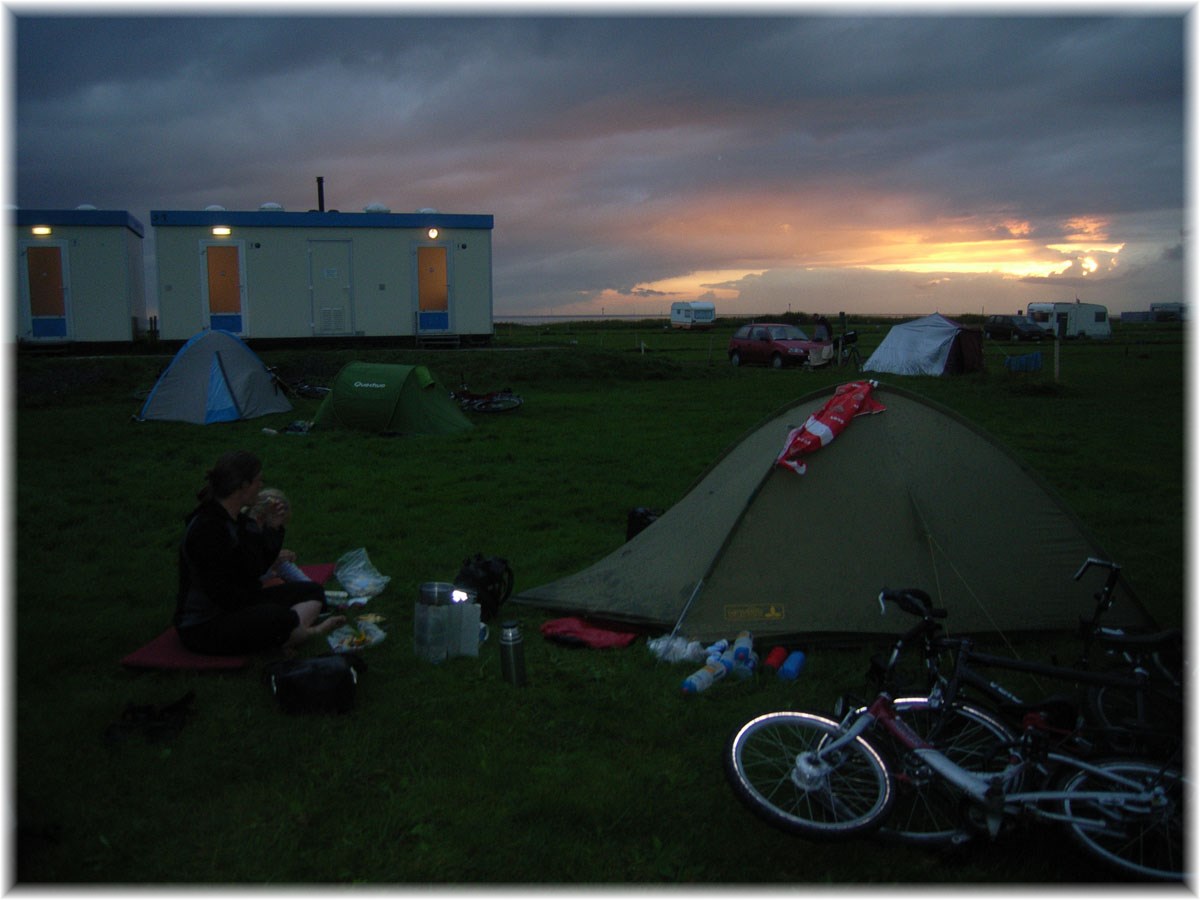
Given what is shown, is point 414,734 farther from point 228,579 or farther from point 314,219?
point 314,219

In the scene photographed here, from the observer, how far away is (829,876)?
3.46 m

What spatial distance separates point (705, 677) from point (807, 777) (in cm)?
145

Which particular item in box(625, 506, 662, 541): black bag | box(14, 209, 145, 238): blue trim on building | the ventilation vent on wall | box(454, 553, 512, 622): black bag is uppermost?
box(14, 209, 145, 238): blue trim on building

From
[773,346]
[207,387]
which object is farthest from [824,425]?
[773,346]

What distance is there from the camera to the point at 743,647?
209 inches

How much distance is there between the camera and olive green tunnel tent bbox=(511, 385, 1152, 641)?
217 inches

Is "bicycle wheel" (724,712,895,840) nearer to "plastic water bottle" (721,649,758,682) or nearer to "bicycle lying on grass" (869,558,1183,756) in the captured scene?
"bicycle lying on grass" (869,558,1183,756)

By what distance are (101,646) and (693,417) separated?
11.9 metres

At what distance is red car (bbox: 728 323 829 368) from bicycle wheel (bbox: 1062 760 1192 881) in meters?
25.2

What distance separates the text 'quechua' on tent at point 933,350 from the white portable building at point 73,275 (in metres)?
19.7

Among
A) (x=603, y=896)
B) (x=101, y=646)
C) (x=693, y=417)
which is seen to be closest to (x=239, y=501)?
(x=101, y=646)

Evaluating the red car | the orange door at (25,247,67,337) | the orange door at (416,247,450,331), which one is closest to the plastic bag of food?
the orange door at (416,247,450,331)

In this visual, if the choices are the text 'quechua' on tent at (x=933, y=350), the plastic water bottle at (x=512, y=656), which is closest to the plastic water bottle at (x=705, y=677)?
the plastic water bottle at (x=512, y=656)

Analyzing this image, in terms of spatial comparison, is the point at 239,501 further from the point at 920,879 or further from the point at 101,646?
the point at 920,879
